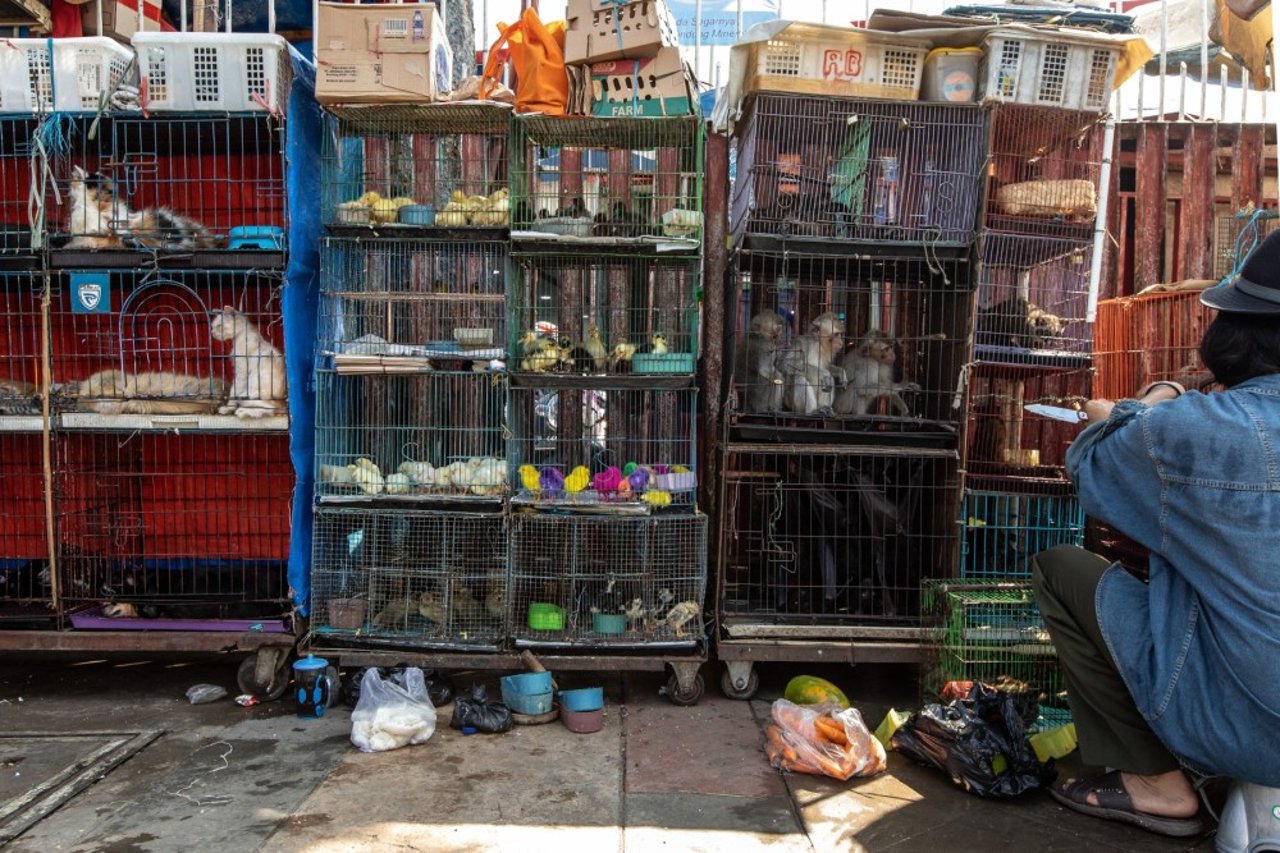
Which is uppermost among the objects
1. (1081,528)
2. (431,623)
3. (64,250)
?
(64,250)

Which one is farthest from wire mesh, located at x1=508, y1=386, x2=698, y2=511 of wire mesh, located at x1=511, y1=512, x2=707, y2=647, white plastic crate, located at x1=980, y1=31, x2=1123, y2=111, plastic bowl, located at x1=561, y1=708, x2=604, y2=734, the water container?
white plastic crate, located at x1=980, y1=31, x2=1123, y2=111

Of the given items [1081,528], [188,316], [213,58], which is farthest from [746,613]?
[213,58]

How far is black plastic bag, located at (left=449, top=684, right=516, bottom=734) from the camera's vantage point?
3848 millimetres

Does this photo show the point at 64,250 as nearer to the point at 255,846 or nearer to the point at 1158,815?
the point at 255,846

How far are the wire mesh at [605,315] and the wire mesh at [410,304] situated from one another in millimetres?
157

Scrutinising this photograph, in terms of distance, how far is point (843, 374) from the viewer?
4.79 m

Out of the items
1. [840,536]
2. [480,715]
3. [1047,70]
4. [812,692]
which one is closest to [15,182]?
[480,715]

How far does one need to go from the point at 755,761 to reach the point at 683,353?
6.51 feet

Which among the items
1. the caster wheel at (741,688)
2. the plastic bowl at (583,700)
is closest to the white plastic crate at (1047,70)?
the caster wheel at (741,688)

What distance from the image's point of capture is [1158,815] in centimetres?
299

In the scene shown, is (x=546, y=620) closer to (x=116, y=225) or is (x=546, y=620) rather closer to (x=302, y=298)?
(x=302, y=298)

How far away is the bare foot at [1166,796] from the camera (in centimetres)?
298

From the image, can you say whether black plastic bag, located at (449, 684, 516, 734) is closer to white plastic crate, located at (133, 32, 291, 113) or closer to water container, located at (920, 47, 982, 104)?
white plastic crate, located at (133, 32, 291, 113)

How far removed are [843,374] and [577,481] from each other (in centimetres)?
159
